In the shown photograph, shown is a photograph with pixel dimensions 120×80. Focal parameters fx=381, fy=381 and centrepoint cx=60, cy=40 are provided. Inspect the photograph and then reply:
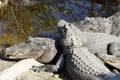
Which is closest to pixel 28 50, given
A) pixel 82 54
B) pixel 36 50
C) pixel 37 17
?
pixel 36 50

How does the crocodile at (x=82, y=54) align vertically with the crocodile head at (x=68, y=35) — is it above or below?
below

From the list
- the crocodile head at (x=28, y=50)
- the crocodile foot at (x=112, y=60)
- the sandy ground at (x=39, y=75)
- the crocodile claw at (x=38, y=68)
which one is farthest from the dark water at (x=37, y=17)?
the crocodile foot at (x=112, y=60)

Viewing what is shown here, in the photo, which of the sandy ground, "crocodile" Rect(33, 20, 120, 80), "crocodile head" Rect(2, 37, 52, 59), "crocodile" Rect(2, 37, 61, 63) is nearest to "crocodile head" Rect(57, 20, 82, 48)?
"crocodile" Rect(33, 20, 120, 80)

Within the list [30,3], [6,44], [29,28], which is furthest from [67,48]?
[30,3]

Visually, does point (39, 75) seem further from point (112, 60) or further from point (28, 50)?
point (112, 60)

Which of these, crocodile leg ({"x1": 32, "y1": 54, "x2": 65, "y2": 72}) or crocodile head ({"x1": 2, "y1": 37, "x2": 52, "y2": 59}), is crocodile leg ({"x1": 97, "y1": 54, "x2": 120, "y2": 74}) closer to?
crocodile leg ({"x1": 32, "y1": 54, "x2": 65, "y2": 72})

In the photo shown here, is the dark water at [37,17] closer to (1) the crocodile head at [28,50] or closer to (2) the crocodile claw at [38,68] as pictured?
(1) the crocodile head at [28,50]

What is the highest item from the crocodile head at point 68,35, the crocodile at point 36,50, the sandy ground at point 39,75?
the crocodile head at point 68,35

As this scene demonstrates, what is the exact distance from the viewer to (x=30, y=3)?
14.3 m

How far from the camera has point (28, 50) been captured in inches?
262

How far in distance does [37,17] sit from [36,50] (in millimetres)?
4970

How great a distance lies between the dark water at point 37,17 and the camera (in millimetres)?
9383

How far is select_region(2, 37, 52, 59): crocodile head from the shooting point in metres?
6.63

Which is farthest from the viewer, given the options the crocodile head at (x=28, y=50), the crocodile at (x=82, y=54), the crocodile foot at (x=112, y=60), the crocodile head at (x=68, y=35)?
the crocodile head at (x=28, y=50)
